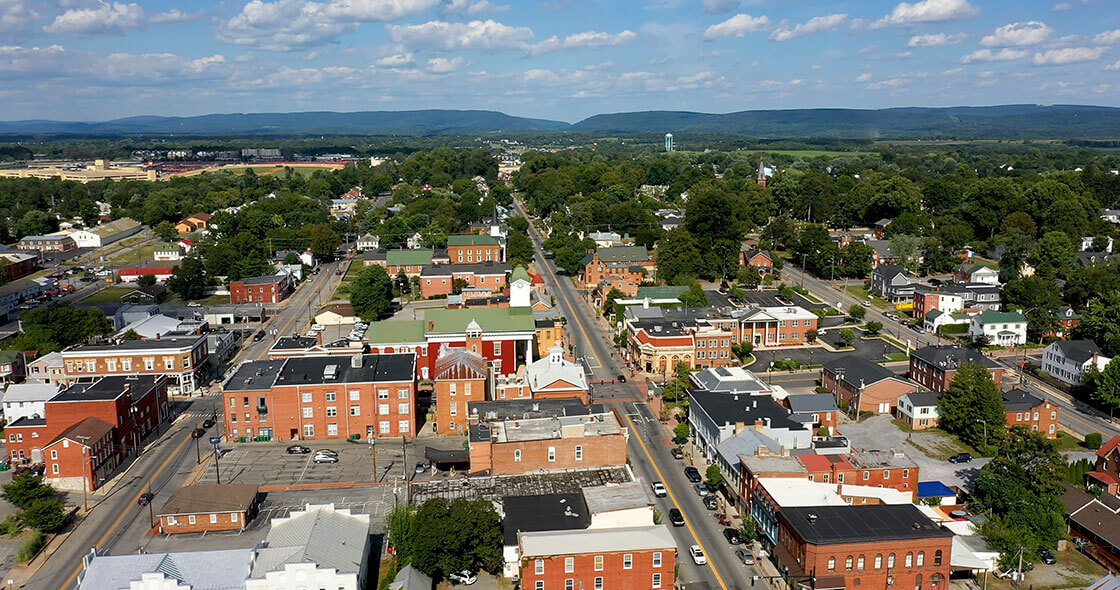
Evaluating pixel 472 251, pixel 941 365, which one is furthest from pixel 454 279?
pixel 941 365

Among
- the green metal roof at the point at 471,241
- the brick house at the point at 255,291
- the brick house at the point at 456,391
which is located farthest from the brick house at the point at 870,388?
the brick house at the point at 255,291

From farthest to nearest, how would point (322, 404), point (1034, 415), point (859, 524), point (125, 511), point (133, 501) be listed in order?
point (1034, 415)
point (322, 404)
point (133, 501)
point (125, 511)
point (859, 524)

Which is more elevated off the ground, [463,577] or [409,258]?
[409,258]

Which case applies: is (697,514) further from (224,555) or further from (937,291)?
(937,291)

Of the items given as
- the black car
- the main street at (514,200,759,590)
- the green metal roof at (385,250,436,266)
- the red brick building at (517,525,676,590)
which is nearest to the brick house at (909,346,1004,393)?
the black car

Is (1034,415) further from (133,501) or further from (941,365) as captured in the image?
(133,501)

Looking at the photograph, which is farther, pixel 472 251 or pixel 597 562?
pixel 472 251
